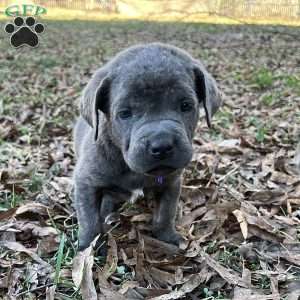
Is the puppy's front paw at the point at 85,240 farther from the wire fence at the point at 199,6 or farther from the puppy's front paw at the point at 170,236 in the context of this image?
the wire fence at the point at 199,6

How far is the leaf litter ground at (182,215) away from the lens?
3580 millimetres

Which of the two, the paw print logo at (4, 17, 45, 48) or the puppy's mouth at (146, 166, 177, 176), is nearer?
the puppy's mouth at (146, 166, 177, 176)

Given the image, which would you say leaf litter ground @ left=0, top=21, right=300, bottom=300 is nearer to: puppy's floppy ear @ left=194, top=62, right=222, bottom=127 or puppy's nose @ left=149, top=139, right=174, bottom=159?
puppy's nose @ left=149, top=139, right=174, bottom=159

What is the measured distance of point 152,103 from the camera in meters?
3.57

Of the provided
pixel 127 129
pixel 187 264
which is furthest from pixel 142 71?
pixel 187 264

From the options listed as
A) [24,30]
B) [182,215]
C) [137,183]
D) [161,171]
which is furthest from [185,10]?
[161,171]

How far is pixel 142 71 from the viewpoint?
3.63 m

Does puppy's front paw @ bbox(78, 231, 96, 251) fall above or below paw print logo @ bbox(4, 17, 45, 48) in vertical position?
below

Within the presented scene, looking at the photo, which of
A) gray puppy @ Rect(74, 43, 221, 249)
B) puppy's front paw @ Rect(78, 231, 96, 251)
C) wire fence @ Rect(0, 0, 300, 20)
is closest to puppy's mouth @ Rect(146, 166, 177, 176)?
gray puppy @ Rect(74, 43, 221, 249)

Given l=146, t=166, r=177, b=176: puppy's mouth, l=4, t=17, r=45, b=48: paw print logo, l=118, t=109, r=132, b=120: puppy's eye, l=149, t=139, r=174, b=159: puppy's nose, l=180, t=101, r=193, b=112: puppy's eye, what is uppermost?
l=4, t=17, r=45, b=48: paw print logo

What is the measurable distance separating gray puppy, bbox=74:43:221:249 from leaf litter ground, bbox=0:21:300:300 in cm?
28

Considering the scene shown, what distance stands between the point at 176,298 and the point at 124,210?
1.34m

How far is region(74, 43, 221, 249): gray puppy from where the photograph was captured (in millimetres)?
3482

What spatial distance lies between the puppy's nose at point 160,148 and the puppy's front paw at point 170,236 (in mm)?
→ 979
